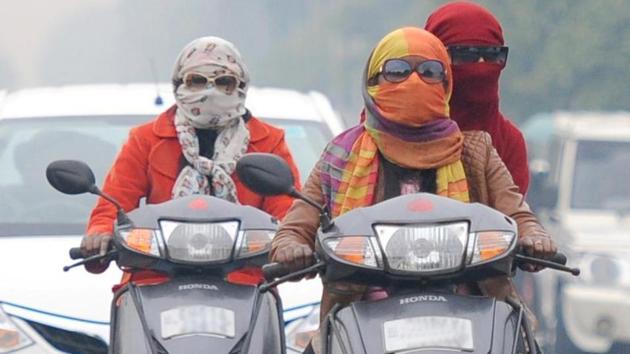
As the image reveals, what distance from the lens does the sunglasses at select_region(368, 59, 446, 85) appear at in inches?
216

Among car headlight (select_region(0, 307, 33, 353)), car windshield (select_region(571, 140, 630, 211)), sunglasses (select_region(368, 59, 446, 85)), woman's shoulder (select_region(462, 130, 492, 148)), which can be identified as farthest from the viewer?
car windshield (select_region(571, 140, 630, 211))

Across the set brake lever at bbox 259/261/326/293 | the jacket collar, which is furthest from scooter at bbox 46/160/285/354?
the jacket collar

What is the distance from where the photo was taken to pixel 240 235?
592 cm

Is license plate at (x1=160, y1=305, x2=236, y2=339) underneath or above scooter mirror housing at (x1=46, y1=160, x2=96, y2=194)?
underneath

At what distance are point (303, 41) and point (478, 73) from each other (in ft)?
196

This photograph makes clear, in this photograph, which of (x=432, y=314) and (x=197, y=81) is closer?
(x=432, y=314)

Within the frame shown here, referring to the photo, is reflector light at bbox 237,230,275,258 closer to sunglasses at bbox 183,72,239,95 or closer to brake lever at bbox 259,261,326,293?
brake lever at bbox 259,261,326,293

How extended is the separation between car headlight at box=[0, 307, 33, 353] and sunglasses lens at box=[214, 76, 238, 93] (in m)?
1.31

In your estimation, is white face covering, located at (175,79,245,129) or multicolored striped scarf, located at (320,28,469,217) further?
white face covering, located at (175,79,245,129)

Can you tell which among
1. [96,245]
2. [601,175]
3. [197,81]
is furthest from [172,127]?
[601,175]

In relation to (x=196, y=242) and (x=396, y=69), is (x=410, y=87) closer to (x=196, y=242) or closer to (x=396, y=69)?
(x=396, y=69)

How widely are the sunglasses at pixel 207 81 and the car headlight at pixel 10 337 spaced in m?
1.27

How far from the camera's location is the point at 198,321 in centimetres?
572

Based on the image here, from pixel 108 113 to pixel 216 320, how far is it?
3618 millimetres
